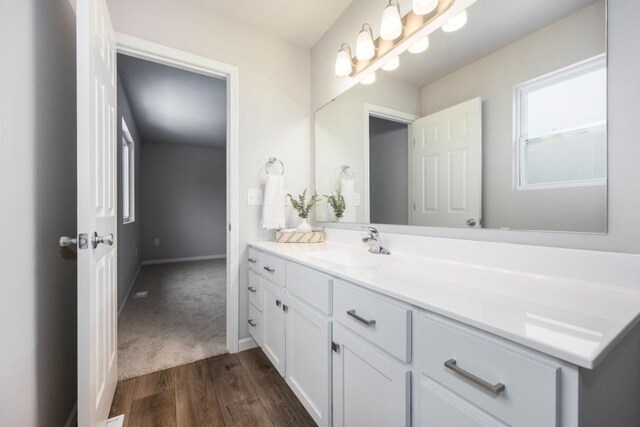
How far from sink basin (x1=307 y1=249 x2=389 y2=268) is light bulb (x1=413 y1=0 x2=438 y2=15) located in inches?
46.7

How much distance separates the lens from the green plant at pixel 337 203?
1977mm

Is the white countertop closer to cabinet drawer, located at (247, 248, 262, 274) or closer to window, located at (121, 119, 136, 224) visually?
cabinet drawer, located at (247, 248, 262, 274)

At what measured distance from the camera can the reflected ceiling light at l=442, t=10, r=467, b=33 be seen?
3.79 ft

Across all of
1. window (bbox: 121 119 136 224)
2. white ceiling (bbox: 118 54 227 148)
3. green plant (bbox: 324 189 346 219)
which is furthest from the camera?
window (bbox: 121 119 136 224)

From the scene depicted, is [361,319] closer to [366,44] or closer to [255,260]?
[255,260]

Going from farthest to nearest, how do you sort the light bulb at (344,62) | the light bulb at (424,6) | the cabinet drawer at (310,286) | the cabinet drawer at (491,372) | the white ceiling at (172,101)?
the white ceiling at (172,101), the light bulb at (344,62), the light bulb at (424,6), the cabinet drawer at (310,286), the cabinet drawer at (491,372)

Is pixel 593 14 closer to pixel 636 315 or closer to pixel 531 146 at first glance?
pixel 531 146

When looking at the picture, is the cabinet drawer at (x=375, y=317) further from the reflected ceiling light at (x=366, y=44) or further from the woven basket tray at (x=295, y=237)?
the reflected ceiling light at (x=366, y=44)

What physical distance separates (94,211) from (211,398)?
112 centimetres

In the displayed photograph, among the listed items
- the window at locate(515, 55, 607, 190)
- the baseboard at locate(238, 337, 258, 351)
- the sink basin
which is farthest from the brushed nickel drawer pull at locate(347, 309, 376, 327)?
the baseboard at locate(238, 337, 258, 351)

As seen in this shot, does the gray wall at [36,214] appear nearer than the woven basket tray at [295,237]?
Yes

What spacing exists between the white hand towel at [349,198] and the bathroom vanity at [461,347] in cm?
69

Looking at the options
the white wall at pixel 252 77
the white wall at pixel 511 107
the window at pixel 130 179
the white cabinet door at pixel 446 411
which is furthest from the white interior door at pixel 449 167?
the window at pixel 130 179

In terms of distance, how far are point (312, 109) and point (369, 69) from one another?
0.69 meters
